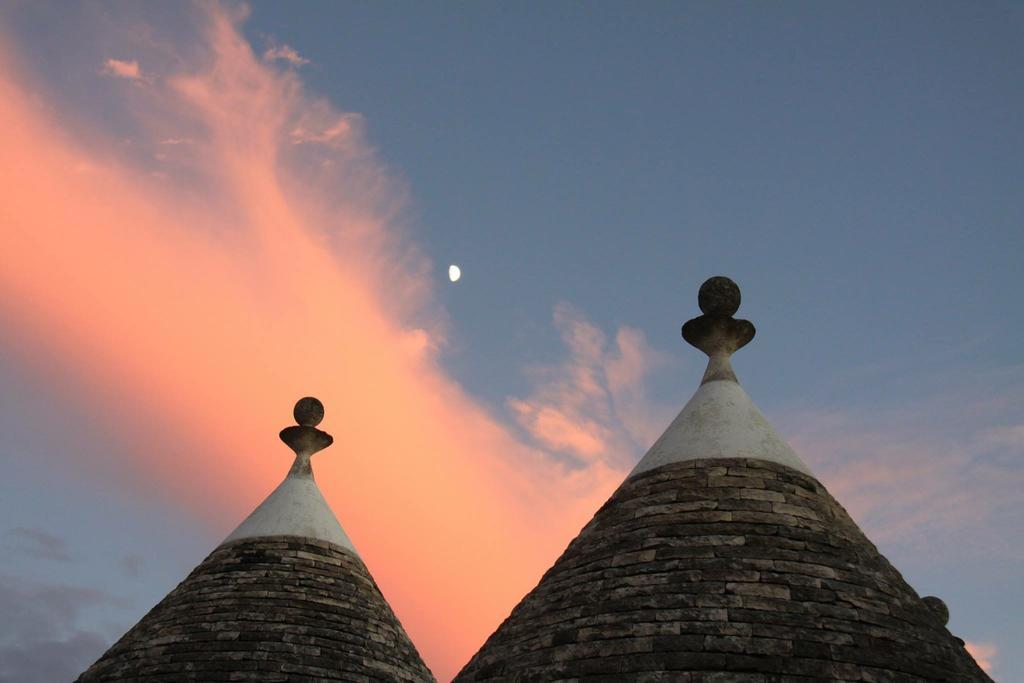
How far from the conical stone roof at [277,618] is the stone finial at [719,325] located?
15.0ft

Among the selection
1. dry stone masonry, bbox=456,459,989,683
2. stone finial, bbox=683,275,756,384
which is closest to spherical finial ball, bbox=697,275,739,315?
stone finial, bbox=683,275,756,384

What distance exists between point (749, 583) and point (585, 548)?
1420 mm

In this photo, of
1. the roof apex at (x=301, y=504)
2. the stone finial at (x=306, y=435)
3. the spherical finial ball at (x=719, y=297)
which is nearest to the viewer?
the spherical finial ball at (x=719, y=297)

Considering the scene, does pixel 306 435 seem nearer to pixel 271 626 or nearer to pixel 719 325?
pixel 271 626

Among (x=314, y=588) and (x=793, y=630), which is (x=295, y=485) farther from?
(x=793, y=630)

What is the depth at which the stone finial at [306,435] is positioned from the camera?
11945 mm

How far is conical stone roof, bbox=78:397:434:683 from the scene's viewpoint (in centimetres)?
888

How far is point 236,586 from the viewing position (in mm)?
9742

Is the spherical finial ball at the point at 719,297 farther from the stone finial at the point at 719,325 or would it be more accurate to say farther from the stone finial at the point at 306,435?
the stone finial at the point at 306,435

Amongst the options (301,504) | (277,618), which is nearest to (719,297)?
(277,618)

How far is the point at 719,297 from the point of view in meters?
8.53

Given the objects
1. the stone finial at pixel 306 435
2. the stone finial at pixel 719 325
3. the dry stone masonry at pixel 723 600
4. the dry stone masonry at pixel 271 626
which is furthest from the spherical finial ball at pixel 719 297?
the stone finial at pixel 306 435

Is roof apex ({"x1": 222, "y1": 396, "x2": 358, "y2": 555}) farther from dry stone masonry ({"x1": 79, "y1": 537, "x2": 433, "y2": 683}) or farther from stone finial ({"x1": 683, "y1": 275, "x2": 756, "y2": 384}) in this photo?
stone finial ({"x1": 683, "y1": 275, "x2": 756, "y2": 384})

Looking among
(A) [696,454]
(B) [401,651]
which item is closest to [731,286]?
(A) [696,454]
